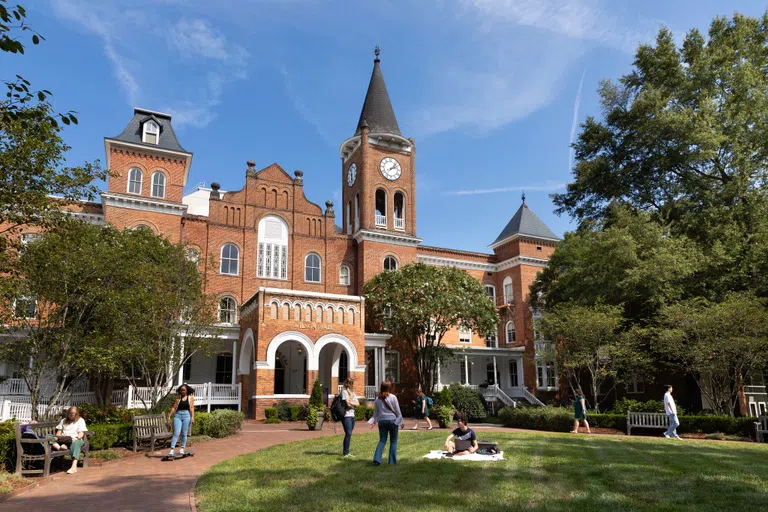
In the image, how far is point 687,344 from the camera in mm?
21562

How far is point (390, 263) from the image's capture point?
113 feet

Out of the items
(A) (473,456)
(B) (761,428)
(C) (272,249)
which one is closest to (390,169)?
(C) (272,249)

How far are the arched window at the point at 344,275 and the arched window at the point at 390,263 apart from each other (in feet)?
7.59

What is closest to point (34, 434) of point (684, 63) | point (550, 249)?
point (684, 63)

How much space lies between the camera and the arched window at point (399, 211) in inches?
1409

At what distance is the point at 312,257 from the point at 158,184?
913cm

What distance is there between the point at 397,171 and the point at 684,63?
55.1ft

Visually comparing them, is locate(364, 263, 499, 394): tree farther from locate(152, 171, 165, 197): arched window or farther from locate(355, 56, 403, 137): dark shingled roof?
locate(152, 171, 165, 197): arched window

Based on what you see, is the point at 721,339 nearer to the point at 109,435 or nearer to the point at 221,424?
the point at 221,424

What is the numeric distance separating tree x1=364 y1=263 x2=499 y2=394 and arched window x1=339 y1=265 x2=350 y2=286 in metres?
3.36

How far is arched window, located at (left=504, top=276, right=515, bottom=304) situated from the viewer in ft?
127

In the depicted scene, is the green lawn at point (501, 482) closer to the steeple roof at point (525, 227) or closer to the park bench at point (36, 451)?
the park bench at point (36, 451)

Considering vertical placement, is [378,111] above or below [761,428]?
above

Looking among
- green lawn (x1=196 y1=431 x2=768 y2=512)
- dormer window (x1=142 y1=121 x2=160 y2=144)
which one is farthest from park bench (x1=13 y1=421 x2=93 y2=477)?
dormer window (x1=142 y1=121 x2=160 y2=144)
